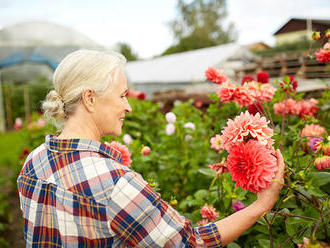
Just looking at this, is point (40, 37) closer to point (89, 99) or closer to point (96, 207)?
point (89, 99)

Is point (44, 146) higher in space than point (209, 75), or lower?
lower

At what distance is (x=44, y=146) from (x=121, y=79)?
1.13 feet

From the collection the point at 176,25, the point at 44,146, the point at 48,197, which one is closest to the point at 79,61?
the point at 44,146

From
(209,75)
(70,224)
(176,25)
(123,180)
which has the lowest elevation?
(70,224)

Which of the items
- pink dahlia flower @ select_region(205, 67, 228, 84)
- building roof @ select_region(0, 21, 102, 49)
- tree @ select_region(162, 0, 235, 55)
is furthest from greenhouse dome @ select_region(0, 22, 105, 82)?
tree @ select_region(162, 0, 235, 55)

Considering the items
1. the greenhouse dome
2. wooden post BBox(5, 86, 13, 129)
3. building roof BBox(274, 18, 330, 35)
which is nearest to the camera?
building roof BBox(274, 18, 330, 35)

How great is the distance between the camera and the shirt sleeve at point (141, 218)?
76 centimetres

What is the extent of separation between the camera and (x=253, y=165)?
73 cm

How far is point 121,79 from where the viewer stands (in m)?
0.97

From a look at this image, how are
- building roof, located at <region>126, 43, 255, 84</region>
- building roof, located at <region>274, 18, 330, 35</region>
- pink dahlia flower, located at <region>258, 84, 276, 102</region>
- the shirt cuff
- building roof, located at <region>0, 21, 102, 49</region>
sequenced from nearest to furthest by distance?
the shirt cuff → pink dahlia flower, located at <region>258, 84, 276, 102</region> → building roof, located at <region>274, 18, 330, 35</region> → building roof, located at <region>0, 21, 102, 49</region> → building roof, located at <region>126, 43, 255, 84</region>

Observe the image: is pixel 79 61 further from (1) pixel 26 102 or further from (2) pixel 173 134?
(1) pixel 26 102

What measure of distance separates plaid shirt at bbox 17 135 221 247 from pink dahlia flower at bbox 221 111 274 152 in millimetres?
261

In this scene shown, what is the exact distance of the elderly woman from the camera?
30.4 inches

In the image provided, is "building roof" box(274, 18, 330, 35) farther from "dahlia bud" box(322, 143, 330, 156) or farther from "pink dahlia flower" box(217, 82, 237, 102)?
"dahlia bud" box(322, 143, 330, 156)
